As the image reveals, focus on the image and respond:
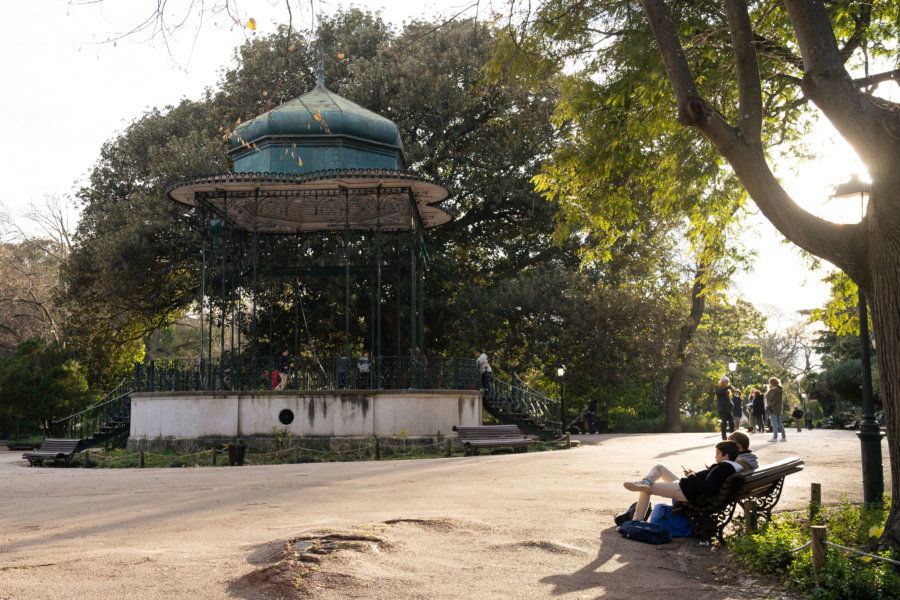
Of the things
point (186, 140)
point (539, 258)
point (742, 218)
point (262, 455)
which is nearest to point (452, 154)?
point (539, 258)

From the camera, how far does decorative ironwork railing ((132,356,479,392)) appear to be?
20.5 meters

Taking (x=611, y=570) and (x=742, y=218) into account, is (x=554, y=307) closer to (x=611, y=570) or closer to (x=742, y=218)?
(x=742, y=218)

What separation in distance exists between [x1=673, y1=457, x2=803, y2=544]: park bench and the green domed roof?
1638 centimetres

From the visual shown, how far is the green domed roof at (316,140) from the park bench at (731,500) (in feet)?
53.7

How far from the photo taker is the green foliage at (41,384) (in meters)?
29.6

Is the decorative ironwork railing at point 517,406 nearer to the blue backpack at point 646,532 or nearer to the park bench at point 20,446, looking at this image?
the blue backpack at point 646,532

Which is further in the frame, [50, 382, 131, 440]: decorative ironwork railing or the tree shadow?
[50, 382, 131, 440]: decorative ironwork railing

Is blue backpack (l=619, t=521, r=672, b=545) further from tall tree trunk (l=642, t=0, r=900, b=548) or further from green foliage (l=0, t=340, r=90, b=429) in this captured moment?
green foliage (l=0, t=340, r=90, b=429)

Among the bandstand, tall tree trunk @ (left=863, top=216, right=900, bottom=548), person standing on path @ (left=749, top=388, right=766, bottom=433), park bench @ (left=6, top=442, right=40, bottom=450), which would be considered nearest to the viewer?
tall tree trunk @ (left=863, top=216, right=900, bottom=548)

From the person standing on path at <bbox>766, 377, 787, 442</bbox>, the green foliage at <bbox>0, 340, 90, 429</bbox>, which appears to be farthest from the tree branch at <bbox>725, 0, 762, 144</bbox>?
the green foliage at <bbox>0, 340, 90, 429</bbox>

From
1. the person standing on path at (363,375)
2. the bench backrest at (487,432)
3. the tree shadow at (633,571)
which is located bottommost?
the tree shadow at (633,571)

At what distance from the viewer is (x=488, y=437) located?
19.4 m

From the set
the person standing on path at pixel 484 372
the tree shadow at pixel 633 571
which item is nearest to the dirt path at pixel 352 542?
the tree shadow at pixel 633 571

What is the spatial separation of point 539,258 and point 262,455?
50.0 feet
